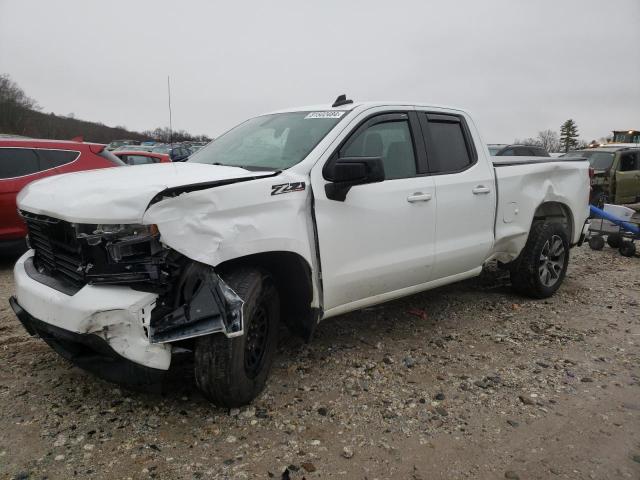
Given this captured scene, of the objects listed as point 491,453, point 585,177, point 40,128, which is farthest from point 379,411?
point 40,128

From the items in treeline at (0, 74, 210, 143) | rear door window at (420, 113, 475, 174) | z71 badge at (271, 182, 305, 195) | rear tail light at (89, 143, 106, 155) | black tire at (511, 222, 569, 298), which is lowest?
black tire at (511, 222, 569, 298)

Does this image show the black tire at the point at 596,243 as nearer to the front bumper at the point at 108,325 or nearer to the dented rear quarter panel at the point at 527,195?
the dented rear quarter panel at the point at 527,195

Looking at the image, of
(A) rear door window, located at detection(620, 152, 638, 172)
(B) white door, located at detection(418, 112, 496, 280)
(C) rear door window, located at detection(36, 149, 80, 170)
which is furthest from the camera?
(A) rear door window, located at detection(620, 152, 638, 172)

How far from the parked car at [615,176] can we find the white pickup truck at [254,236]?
914 centimetres

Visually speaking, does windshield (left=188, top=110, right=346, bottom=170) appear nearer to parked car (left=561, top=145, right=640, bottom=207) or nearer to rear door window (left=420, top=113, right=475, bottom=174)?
rear door window (left=420, top=113, right=475, bottom=174)

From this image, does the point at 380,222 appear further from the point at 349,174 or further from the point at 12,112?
the point at 12,112

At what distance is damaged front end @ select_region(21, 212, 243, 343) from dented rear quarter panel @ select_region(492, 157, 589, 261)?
115 inches

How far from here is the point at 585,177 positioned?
17.9ft

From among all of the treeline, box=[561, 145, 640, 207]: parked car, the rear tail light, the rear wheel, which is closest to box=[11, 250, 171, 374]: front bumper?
the rear tail light

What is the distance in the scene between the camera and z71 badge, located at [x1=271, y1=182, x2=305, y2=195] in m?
2.90

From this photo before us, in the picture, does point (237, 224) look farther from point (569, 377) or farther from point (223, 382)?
point (569, 377)

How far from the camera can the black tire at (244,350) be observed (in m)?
2.66

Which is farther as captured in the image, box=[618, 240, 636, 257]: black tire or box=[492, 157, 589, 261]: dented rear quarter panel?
box=[618, 240, 636, 257]: black tire

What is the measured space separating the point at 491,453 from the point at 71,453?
7.08 feet
